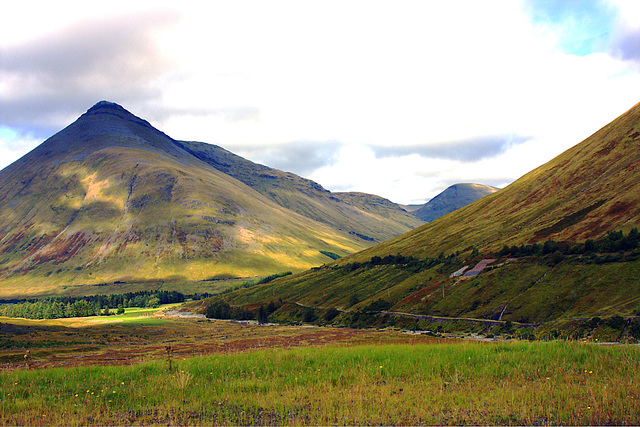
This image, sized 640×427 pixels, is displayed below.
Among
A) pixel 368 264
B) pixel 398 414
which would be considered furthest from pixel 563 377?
pixel 368 264

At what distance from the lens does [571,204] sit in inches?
5792

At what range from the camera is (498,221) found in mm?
171625

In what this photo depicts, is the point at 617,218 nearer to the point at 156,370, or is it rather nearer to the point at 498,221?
the point at 498,221

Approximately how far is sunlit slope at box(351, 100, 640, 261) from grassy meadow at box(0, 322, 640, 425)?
4557 inches

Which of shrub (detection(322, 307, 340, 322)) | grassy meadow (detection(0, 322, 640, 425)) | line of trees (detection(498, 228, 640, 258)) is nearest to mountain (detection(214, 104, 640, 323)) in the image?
line of trees (detection(498, 228, 640, 258))

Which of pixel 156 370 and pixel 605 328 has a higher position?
pixel 156 370

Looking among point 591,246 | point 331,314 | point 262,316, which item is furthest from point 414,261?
point 591,246

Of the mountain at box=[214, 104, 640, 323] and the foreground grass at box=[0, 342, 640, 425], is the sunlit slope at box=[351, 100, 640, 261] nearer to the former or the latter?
the mountain at box=[214, 104, 640, 323]

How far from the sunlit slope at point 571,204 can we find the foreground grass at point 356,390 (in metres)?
116

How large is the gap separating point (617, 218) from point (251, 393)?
136024 mm

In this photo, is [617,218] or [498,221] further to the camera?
[498,221]

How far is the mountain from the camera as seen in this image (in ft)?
277

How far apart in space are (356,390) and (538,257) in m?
112

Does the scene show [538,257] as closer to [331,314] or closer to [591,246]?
[591,246]
